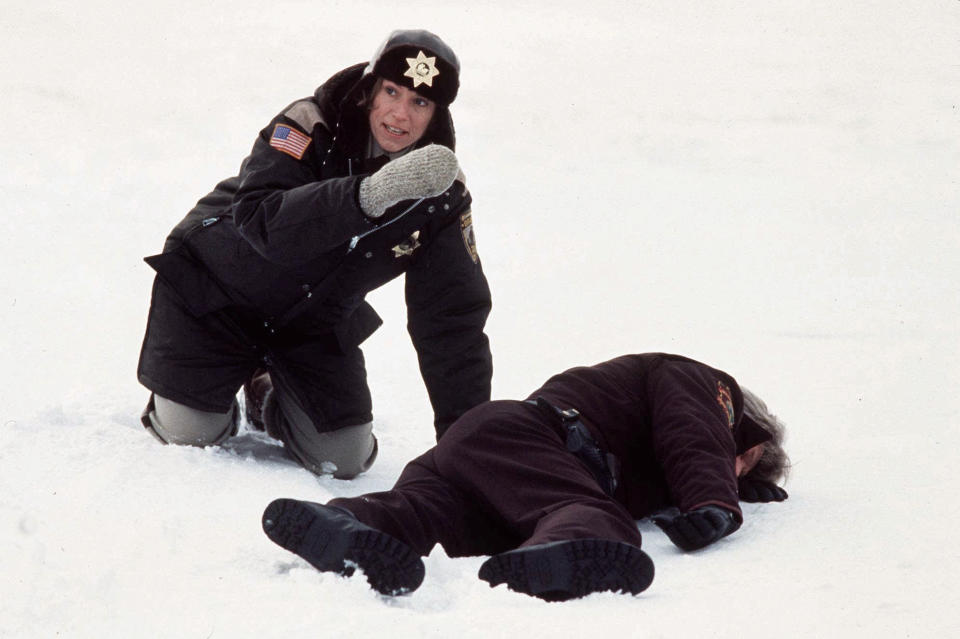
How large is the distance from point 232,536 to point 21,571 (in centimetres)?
37

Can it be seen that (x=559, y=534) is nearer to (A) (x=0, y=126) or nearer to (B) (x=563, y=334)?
(B) (x=563, y=334)

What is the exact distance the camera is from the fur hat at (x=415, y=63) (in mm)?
2504

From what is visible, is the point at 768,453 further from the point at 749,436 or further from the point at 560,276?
the point at 560,276

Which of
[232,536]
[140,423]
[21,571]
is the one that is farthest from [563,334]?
[21,571]

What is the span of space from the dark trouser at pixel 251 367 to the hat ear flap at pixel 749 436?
1086 mm

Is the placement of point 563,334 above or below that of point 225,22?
below

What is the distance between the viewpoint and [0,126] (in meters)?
6.38

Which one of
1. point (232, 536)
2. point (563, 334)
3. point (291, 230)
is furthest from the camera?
point (563, 334)

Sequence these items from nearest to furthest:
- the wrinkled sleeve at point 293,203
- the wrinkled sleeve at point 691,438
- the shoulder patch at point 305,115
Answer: the wrinkled sleeve at point 691,438 < the wrinkled sleeve at point 293,203 < the shoulder patch at point 305,115

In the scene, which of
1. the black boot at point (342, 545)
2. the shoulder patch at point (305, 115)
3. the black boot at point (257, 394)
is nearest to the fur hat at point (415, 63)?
the shoulder patch at point (305, 115)

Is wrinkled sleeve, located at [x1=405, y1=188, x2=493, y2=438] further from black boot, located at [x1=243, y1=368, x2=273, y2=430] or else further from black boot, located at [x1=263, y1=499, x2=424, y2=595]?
black boot, located at [x1=263, y1=499, x2=424, y2=595]

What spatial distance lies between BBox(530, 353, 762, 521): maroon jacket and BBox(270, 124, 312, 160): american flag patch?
2.75ft

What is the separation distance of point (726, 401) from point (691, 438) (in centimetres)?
26

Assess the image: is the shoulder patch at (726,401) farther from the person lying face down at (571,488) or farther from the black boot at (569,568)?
the black boot at (569,568)
